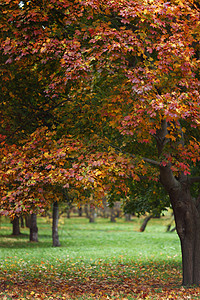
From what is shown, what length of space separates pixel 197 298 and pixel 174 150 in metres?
3.37

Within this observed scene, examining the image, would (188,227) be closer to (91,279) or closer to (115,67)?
(91,279)

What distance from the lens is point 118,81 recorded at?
30.3 feet

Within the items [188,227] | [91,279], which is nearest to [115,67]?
[188,227]

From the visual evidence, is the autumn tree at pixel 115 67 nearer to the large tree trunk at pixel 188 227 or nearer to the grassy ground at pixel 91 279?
the large tree trunk at pixel 188 227

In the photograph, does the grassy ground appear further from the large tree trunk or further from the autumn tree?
the autumn tree

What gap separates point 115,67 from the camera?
8.01 m

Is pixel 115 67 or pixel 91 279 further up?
pixel 115 67

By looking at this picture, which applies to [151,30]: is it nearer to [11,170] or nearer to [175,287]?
[11,170]

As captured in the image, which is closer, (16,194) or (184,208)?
(16,194)

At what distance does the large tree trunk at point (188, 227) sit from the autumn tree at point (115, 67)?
1.79ft

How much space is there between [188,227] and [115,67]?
483 centimetres

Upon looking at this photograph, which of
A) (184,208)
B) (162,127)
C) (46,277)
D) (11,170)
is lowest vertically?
(46,277)

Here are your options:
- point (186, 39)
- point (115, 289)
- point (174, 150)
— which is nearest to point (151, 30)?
point (186, 39)

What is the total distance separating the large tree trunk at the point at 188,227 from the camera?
10.2 meters
